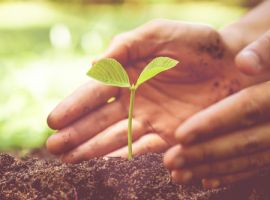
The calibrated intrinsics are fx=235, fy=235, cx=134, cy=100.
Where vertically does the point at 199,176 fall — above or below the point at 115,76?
below

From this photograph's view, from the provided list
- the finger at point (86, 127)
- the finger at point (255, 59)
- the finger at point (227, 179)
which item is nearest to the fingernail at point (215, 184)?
the finger at point (227, 179)

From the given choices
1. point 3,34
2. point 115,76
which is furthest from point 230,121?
point 3,34

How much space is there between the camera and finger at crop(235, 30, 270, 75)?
2.60 ft

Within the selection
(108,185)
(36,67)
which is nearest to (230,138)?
(108,185)

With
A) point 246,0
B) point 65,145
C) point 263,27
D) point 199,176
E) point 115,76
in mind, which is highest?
point 246,0

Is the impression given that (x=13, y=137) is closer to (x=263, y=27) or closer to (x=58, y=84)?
(x=58, y=84)

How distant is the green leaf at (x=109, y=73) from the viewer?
782 mm

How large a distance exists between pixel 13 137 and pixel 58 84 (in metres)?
0.84

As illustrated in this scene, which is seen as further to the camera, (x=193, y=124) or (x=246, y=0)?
(x=246, y=0)

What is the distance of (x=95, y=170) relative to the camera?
83 centimetres

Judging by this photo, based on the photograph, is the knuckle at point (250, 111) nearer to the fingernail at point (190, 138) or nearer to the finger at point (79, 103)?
the fingernail at point (190, 138)

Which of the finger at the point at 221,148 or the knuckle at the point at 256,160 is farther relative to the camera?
the knuckle at the point at 256,160

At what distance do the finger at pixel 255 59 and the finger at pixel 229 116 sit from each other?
7 cm

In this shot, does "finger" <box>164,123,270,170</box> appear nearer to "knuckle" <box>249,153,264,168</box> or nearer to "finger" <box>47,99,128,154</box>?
"knuckle" <box>249,153,264,168</box>
